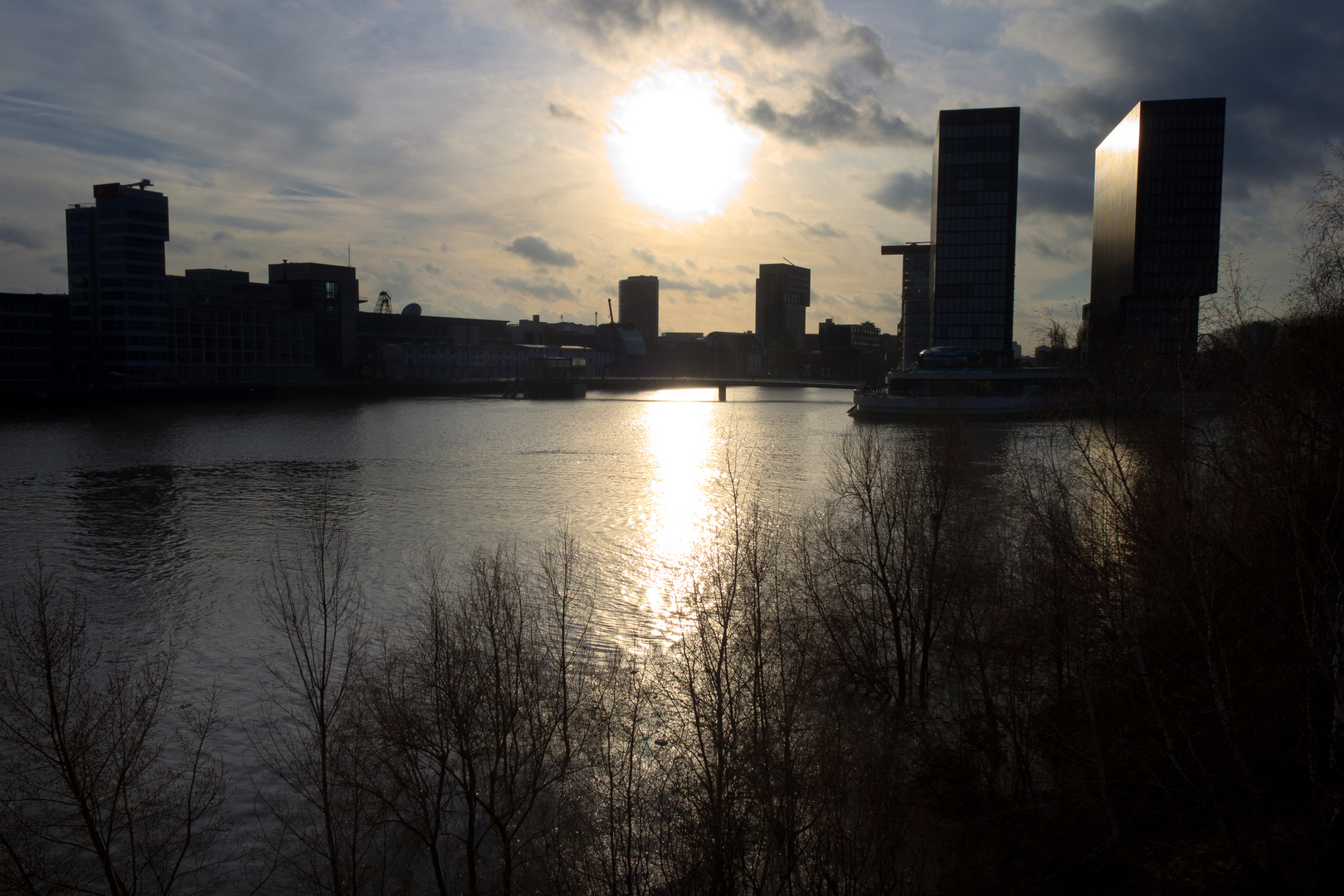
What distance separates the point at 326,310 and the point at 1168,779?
4921 inches

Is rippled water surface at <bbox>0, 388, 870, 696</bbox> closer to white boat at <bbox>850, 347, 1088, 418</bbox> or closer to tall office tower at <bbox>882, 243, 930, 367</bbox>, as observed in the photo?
white boat at <bbox>850, 347, 1088, 418</bbox>

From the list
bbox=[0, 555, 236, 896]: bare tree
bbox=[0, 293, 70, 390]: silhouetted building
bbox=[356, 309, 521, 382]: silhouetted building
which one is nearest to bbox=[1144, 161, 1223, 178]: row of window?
bbox=[356, 309, 521, 382]: silhouetted building

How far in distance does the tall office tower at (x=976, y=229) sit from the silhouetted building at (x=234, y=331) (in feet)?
270

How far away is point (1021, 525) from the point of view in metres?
22.8

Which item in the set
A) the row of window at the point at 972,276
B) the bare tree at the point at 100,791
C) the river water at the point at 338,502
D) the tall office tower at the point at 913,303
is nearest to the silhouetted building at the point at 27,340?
the river water at the point at 338,502

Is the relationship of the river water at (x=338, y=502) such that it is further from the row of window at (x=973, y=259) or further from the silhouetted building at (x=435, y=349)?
the silhouetted building at (x=435, y=349)

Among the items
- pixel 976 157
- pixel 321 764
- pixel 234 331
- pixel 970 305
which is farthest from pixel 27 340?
pixel 976 157

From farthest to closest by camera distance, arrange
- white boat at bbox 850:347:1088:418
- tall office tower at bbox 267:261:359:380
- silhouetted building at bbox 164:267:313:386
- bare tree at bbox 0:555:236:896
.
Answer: tall office tower at bbox 267:261:359:380, silhouetted building at bbox 164:267:313:386, white boat at bbox 850:347:1088:418, bare tree at bbox 0:555:236:896

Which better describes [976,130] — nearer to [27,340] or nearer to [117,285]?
[117,285]

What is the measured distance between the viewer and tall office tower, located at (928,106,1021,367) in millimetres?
96688

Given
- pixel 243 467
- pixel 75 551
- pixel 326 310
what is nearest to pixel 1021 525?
pixel 75 551

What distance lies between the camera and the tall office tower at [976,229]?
96688 millimetres

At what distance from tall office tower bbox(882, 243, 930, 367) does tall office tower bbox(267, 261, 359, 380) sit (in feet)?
311

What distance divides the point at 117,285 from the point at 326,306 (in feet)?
108
